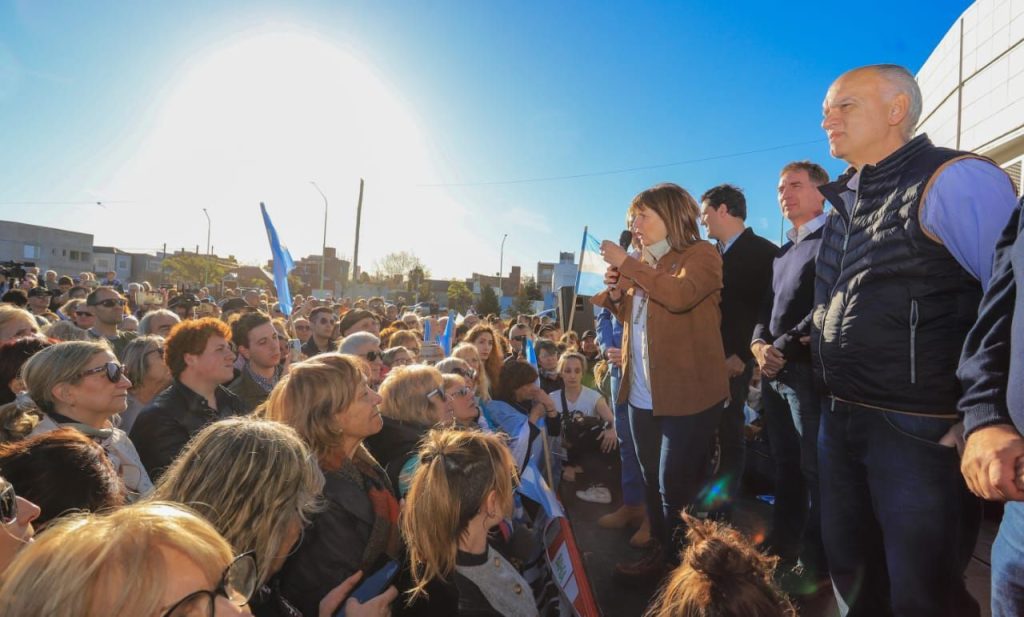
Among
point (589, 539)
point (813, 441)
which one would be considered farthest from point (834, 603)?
point (589, 539)

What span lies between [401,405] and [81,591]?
2.53 m

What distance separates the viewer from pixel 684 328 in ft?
9.18

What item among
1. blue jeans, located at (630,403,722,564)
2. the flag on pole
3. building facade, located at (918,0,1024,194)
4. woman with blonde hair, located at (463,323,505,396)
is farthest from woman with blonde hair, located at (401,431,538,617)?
building facade, located at (918,0,1024,194)

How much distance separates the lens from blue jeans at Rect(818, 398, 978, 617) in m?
1.66

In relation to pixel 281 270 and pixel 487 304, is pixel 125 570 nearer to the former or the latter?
pixel 281 270

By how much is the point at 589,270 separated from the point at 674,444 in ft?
17.0

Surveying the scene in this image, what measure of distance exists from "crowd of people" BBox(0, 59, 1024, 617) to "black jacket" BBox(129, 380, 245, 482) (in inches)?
0.6

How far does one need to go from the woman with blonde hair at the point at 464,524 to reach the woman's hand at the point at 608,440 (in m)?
3.36

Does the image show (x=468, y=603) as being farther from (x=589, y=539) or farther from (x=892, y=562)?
(x=589, y=539)

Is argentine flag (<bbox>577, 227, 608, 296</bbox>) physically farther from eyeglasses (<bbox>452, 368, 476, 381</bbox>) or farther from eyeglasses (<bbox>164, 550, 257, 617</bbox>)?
eyeglasses (<bbox>164, 550, 257, 617</bbox>)

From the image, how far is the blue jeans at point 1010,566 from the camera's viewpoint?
115 cm

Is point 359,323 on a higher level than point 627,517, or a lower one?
higher

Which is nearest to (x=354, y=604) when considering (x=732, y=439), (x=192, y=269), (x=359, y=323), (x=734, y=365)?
(x=734, y=365)

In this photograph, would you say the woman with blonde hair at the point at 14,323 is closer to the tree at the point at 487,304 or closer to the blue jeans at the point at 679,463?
the blue jeans at the point at 679,463
